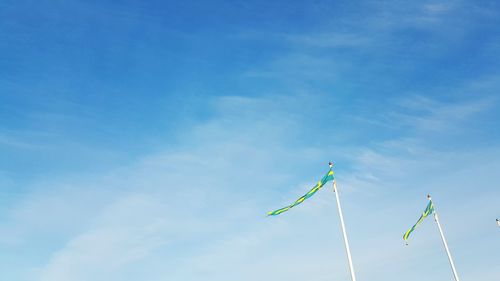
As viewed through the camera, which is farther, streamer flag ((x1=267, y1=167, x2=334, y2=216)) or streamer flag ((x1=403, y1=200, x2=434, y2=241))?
streamer flag ((x1=403, y1=200, x2=434, y2=241))

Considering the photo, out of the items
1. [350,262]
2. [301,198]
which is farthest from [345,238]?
[301,198]

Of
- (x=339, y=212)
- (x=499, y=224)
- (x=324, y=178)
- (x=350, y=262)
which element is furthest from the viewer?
(x=499, y=224)

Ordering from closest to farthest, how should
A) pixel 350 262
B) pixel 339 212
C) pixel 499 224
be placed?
pixel 350 262 < pixel 339 212 < pixel 499 224

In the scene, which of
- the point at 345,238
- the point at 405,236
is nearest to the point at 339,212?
the point at 345,238

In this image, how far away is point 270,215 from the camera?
124ft

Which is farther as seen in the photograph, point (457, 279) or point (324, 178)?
point (457, 279)

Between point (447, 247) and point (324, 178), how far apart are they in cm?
2159

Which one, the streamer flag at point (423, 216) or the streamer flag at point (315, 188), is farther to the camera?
the streamer flag at point (423, 216)

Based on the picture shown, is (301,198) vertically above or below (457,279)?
above

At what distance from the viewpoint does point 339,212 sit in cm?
3691

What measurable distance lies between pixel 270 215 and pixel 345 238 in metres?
7.05

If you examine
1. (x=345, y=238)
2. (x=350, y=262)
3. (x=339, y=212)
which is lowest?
(x=350, y=262)

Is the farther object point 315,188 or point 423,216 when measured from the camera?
point 423,216

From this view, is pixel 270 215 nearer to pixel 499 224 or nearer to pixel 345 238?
pixel 345 238
